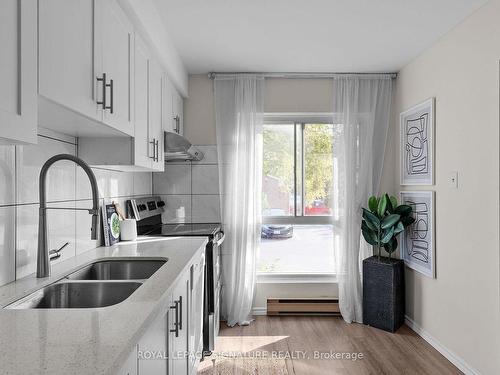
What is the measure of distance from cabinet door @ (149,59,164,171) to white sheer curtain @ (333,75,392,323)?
1767mm

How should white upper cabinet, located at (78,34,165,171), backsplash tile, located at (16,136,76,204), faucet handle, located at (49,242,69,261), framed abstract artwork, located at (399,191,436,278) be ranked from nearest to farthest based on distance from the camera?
backsplash tile, located at (16,136,76,204) → faucet handle, located at (49,242,69,261) → white upper cabinet, located at (78,34,165,171) → framed abstract artwork, located at (399,191,436,278)

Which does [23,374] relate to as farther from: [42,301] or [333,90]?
[333,90]

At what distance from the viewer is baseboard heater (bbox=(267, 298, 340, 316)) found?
3650 millimetres

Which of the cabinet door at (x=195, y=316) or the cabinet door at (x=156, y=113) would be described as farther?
the cabinet door at (x=156, y=113)

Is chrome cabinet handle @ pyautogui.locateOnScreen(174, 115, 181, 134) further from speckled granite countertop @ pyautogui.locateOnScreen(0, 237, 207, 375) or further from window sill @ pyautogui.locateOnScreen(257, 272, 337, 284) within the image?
speckled granite countertop @ pyautogui.locateOnScreen(0, 237, 207, 375)

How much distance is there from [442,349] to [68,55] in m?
3.15

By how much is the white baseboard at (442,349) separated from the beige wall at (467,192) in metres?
0.03

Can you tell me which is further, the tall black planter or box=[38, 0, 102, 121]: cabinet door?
the tall black planter

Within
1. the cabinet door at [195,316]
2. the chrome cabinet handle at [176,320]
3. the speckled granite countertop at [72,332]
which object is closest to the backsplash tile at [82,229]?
the speckled granite countertop at [72,332]

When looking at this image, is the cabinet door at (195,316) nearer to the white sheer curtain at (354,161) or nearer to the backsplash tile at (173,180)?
the backsplash tile at (173,180)

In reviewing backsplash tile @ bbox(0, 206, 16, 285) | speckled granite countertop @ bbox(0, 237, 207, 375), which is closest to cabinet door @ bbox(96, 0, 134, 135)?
backsplash tile @ bbox(0, 206, 16, 285)

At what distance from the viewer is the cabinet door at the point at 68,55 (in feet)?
3.68

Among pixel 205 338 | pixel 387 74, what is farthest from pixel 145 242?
pixel 387 74

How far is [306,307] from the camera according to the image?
3660 millimetres
